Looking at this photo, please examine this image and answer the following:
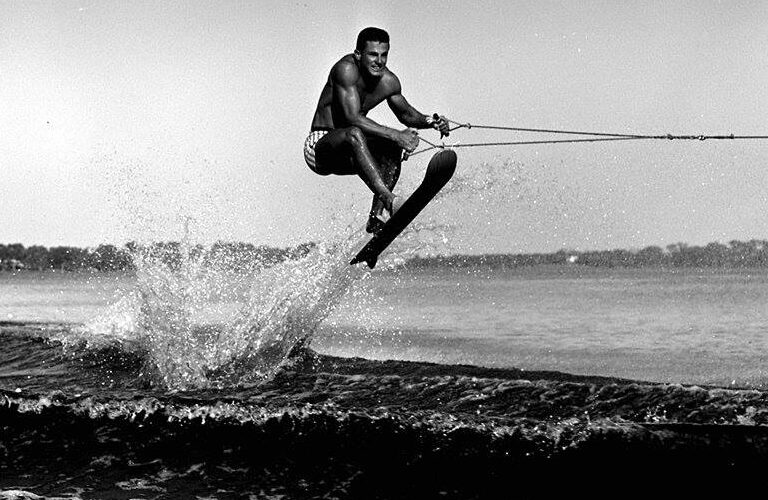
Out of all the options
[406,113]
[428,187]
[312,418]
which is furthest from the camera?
[406,113]

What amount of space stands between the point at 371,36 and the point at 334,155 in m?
1.10

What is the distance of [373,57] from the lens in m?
7.46

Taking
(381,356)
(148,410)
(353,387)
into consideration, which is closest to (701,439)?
(353,387)

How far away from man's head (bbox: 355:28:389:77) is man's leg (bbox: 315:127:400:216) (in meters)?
0.56

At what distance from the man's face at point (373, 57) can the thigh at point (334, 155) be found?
0.59m

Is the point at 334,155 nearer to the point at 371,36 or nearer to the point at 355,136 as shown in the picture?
the point at 355,136

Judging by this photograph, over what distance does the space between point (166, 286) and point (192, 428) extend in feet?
14.7

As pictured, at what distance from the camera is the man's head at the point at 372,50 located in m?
7.45

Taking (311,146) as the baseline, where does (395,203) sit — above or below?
below

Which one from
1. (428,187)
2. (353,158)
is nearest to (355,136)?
(353,158)

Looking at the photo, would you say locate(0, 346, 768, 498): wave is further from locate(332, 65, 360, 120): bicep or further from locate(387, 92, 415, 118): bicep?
locate(387, 92, 415, 118): bicep

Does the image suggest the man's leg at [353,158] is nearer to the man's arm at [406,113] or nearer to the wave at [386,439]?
the man's arm at [406,113]

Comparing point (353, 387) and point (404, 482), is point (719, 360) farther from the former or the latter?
point (404, 482)

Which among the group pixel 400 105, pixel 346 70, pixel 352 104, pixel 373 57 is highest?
pixel 373 57
